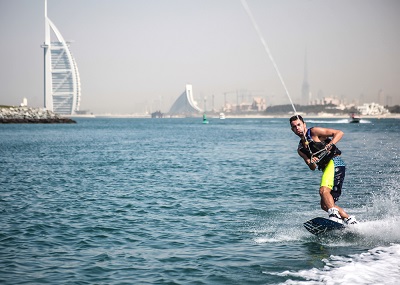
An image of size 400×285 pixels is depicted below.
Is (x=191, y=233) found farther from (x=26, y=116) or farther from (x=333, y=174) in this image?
(x=26, y=116)

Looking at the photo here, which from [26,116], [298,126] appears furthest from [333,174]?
[26,116]

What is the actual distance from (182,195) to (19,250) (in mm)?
8796

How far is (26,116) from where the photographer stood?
157m

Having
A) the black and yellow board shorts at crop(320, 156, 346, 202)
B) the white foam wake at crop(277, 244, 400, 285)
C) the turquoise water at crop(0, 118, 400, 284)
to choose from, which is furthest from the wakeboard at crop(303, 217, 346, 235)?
the white foam wake at crop(277, 244, 400, 285)

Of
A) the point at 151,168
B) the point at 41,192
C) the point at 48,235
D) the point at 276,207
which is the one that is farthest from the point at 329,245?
the point at 151,168

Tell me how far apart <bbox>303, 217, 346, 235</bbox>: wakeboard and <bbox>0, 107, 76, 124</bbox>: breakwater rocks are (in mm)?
149406

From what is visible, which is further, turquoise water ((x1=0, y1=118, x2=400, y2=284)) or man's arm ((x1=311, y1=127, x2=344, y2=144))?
man's arm ((x1=311, y1=127, x2=344, y2=144))

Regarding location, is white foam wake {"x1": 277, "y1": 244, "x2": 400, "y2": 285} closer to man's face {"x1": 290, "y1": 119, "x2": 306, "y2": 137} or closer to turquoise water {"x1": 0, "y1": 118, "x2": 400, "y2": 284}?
turquoise water {"x1": 0, "y1": 118, "x2": 400, "y2": 284}

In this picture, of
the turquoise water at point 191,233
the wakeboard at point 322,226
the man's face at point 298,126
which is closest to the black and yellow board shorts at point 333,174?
the wakeboard at point 322,226

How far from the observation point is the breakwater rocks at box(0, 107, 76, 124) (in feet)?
498

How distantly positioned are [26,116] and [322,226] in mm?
156661

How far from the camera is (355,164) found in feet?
105

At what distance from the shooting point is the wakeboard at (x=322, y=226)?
10564 mm

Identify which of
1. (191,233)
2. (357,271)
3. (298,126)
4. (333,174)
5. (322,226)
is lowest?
Result: (191,233)
